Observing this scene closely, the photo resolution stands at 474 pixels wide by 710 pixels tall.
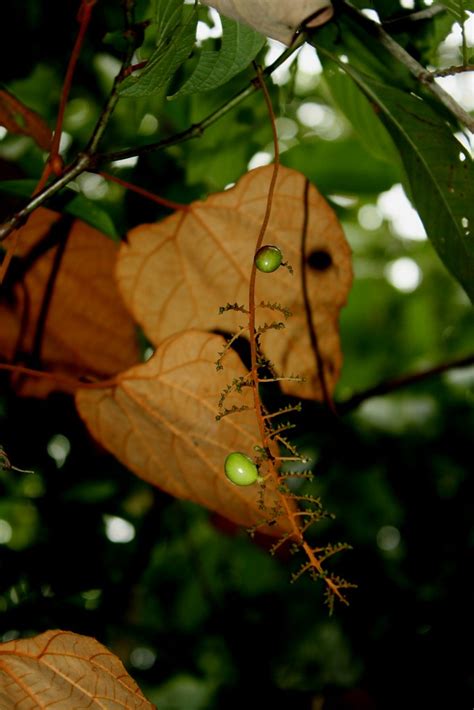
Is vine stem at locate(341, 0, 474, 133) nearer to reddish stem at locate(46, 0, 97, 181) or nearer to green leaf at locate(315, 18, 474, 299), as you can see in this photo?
green leaf at locate(315, 18, 474, 299)

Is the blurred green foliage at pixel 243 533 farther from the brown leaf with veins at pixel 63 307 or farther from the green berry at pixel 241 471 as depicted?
the green berry at pixel 241 471

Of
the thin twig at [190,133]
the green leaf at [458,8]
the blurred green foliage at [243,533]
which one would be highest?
the green leaf at [458,8]

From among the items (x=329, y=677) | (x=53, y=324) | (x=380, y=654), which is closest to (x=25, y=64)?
(x=53, y=324)

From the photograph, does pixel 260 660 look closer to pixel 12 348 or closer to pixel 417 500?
pixel 417 500

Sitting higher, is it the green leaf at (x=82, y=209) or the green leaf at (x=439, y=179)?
the green leaf at (x=439, y=179)

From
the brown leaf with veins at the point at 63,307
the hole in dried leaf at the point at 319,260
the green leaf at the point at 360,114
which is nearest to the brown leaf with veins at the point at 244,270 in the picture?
the hole in dried leaf at the point at 319,260
